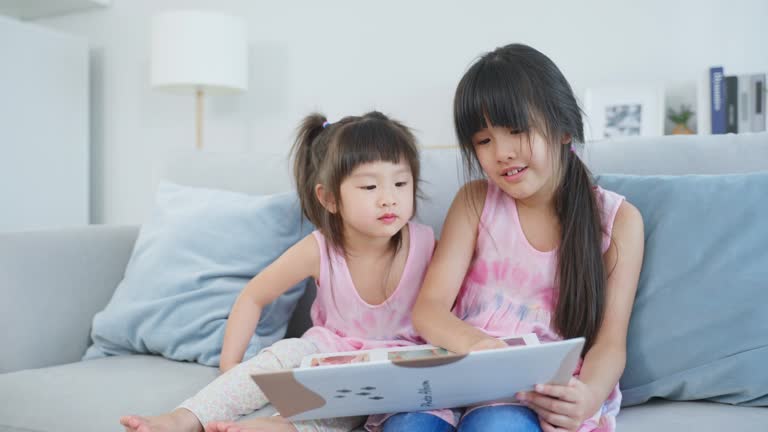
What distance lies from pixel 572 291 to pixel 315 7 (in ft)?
6.42

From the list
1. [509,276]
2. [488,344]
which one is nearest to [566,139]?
[509,276]

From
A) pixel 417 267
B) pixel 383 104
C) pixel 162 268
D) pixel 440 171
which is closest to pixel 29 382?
pixel 162 268

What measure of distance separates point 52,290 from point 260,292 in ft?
1.47

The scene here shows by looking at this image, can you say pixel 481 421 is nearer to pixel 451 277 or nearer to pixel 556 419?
pixel 556 419

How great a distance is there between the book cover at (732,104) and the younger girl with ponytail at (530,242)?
111cm

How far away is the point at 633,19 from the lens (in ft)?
7.02

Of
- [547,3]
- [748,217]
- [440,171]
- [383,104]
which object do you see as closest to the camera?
[748,217]

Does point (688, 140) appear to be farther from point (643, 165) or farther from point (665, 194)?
point (665, 194)

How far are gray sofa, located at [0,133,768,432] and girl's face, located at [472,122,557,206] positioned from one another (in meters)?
0.26

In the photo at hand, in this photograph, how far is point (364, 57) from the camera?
2521 millimetres

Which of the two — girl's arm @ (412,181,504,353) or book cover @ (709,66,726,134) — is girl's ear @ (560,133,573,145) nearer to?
girl's arm @ (412,181,504,353)

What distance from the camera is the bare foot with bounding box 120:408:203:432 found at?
85 centimetres

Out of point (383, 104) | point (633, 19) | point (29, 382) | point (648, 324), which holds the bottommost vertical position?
point (29, 382)

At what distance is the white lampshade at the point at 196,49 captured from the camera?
Answer: 2340 millimetres
